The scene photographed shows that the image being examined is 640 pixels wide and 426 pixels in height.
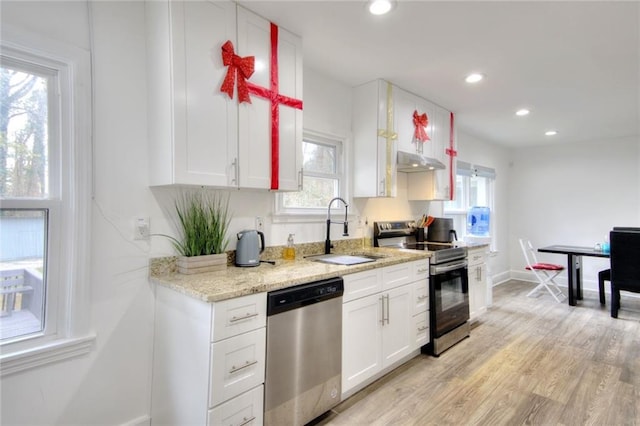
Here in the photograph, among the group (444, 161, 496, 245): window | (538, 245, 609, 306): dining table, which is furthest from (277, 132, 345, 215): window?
(538, 245, 609, 306): dining table

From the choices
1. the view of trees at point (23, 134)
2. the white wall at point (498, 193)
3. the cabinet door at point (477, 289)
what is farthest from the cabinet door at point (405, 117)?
the view of trees at point (23, 134)

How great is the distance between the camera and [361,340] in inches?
89.4

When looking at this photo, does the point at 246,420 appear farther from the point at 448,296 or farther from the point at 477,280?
the point at 477,280

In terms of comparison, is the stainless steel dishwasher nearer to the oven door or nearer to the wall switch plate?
the wall switch plate

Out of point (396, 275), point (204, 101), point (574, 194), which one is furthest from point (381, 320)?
point (574, 194)

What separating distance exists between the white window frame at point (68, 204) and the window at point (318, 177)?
1346 mm

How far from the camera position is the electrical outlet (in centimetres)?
186

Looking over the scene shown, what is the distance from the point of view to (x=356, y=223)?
10.6 ft

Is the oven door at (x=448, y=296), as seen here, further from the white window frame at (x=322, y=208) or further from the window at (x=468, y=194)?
the window at (x=468, y=194)

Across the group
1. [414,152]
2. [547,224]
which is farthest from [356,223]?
[547,224]

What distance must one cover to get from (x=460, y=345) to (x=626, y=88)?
294 cm

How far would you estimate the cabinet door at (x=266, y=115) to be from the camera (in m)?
2.02

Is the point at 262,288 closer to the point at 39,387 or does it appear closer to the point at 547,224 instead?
the point at 39,387

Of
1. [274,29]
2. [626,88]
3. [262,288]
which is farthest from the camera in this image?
[626,88]
